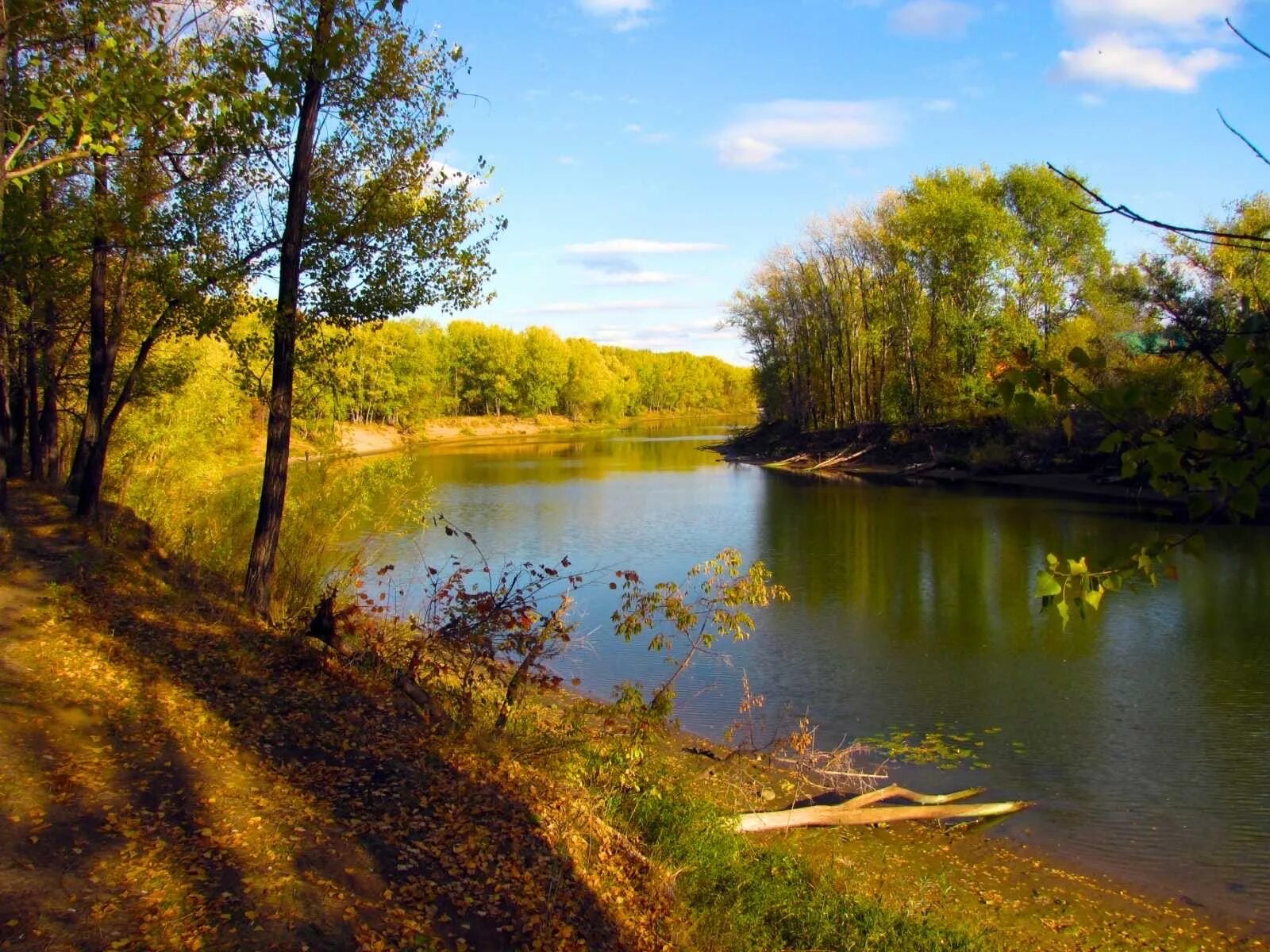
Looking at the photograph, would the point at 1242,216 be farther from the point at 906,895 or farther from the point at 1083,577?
the point at 1083,577

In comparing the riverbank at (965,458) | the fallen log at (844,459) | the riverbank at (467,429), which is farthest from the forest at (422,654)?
the riverbank at (467,429)

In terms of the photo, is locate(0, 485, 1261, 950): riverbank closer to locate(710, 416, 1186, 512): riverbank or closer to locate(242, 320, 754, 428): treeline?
locate(710, 416, 1186, 512): riverbank

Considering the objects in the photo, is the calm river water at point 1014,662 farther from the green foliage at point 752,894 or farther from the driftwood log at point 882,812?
the green foliage at point 752,894

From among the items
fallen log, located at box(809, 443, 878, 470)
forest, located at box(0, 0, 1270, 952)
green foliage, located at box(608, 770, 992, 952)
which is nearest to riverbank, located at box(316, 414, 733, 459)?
fallen log, located at box(809, 443, 878, 470)

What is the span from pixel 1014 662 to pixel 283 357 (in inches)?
388

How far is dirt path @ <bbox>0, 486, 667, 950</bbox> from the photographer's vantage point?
3842 millimetres

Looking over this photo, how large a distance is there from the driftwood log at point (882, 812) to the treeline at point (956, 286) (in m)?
29.2

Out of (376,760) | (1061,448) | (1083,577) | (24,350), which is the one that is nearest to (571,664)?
(376,760)

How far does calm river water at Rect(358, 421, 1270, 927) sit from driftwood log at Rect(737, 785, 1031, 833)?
0.97 ft

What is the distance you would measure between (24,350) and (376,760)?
10.8 meters

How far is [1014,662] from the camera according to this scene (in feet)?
40.0

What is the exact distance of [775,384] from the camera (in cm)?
6138

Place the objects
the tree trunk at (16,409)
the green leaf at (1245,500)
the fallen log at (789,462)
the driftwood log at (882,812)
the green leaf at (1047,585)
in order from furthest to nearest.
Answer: the fallen log at (789,462) → the tree trunk at (16,409) → the driftwood log at (882,812) → the green leaf at (1047,585) → the green leaf at (1245,500)

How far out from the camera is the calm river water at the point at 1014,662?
7.69 metres
